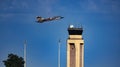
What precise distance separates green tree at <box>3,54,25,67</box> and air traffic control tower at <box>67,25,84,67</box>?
1269 centimetres

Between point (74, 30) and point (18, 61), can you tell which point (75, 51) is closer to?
point (74, 30)

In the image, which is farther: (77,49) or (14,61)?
(77,49)

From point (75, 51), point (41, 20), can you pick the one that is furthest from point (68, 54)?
point (41, 20)

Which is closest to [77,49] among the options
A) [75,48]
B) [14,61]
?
[75,48]

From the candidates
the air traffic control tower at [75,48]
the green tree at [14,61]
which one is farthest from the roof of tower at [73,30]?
the green tree at [14,61]

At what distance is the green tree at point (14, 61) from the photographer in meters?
142

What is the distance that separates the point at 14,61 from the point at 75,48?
16.4m

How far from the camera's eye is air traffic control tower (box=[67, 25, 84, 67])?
145 m

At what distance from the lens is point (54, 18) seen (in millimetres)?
148875

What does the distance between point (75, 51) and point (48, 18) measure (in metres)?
12.3

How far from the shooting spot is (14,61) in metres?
143

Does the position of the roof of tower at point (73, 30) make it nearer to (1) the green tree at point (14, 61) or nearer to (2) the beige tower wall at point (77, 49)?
(2) the beige tower wall at point (77, 49)

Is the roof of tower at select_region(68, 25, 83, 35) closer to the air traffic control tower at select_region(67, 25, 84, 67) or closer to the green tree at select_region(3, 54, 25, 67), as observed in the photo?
the air traffic control tower at select_region(67, 25, 84, 67)

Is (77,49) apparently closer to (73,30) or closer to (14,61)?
(73,30)
